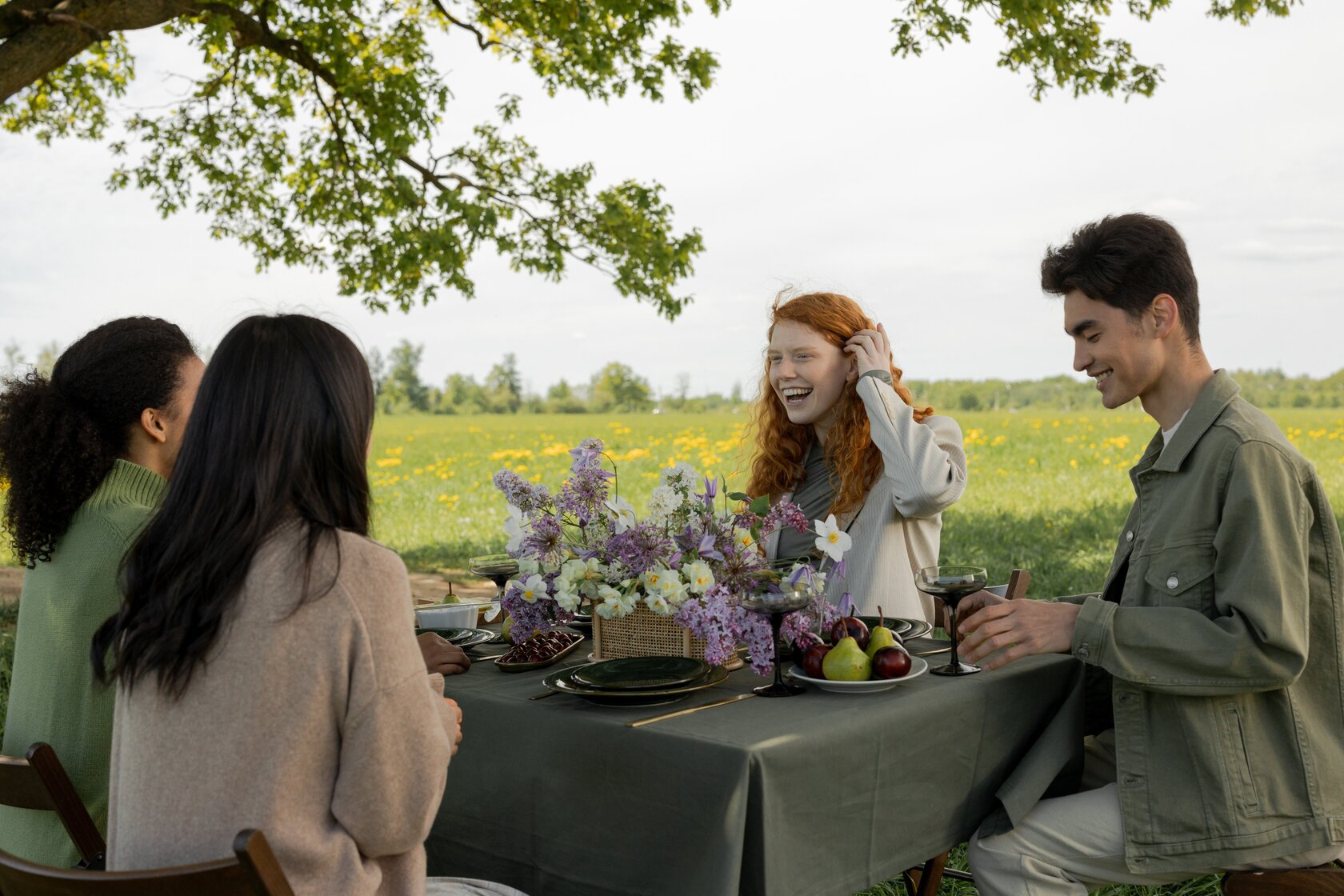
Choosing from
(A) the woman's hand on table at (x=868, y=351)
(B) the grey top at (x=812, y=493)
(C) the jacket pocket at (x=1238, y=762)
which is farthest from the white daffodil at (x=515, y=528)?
(C) the jacket pocket at (x=1238, y=762)

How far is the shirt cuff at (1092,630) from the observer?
2.46m

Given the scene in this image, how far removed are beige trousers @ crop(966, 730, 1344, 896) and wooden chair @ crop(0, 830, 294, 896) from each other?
65.1 inches

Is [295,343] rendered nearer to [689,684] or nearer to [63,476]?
[63,476]

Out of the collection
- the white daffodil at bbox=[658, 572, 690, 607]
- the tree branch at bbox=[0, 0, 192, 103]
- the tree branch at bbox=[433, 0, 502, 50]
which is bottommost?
the white daffodil at bbox=[658, 572, 690, 607]

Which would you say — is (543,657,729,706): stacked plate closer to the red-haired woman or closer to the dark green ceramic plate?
the dark green ceramic plate

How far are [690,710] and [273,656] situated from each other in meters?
0.99

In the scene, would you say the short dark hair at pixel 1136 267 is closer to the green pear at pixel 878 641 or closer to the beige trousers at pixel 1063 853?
the green pear at pixel 878 641

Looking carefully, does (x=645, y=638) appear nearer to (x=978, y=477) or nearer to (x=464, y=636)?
(x=464, y=636)

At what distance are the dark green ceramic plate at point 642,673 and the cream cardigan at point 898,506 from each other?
3.11 feet

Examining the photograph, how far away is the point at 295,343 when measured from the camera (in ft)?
5.77

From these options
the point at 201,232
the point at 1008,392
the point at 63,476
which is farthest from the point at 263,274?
the point at 1008,392

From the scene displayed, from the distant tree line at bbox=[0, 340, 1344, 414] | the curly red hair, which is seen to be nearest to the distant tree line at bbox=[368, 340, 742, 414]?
the distant tree line at bbox=[0, 340, 1344, 414]

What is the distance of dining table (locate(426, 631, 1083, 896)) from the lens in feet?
6.94

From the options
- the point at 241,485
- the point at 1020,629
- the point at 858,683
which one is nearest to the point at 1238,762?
the point at 1020,629
